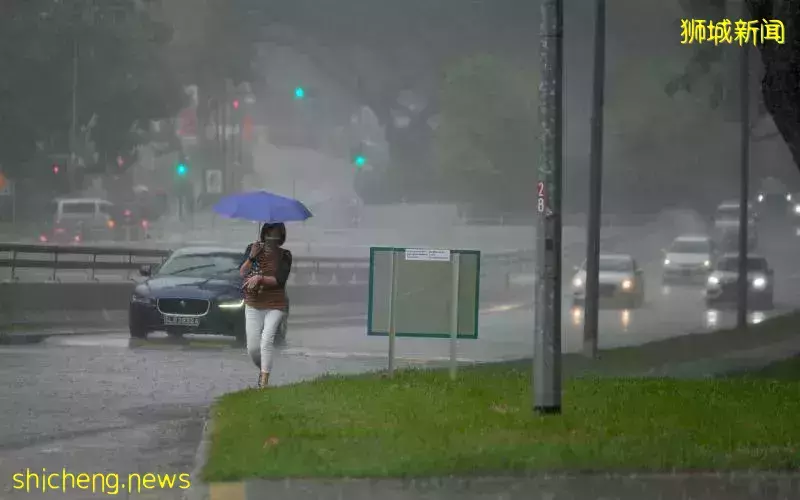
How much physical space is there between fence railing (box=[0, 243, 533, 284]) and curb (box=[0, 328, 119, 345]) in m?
1.88

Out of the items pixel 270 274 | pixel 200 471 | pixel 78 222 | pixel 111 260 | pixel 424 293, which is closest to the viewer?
pixel 200 471

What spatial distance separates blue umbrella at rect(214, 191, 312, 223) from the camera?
46.3 feet

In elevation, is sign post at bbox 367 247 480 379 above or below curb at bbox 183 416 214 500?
above

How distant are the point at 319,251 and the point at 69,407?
200ft

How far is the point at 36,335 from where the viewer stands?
74.6ft

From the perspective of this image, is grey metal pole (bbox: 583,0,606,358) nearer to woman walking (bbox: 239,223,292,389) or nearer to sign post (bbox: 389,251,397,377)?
sign post (bbox: 389,251,397,377)

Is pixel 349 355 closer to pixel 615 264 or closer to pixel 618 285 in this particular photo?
pixel 618 285

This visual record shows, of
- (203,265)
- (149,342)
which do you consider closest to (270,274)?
(149,342)

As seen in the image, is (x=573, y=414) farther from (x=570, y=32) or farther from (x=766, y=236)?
(x=766, y=236)

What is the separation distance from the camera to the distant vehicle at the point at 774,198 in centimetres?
8712

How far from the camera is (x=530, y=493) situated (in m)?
8.70

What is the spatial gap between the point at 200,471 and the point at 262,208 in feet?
17.5

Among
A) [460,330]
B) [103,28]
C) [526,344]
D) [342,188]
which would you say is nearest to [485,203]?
[342,188]

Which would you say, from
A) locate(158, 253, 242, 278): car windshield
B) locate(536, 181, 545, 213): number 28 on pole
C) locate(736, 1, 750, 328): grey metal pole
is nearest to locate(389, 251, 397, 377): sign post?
locate(536, 181, 545, 213): number 28 on pole
